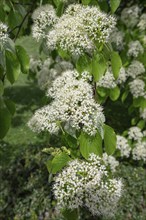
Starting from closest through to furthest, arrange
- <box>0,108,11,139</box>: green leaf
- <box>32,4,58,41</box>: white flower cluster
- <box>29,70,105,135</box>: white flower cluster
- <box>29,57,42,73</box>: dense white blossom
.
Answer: <box>29,70,105,135</box>: white flower cluster, <box>0,108,11,139</box>: green leaf, <box>32,4,58,41</box>: white flower cluster, <box>29,57,42,73</box>: dense white blossom

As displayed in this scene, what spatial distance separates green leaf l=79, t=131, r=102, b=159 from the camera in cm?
222

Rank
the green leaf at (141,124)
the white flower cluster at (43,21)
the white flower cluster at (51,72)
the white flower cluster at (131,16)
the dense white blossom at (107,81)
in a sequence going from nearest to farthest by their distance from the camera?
the white flower cluster at (43,21), the dense white blossom at (107,81), the white flower cluster at (51,72), the white flower cluster at (131,16), the green leaf at (141,124)

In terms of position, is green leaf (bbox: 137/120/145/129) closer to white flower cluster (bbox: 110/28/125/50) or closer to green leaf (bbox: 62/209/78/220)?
white flower cluster (bbox: 110/28/125/50)

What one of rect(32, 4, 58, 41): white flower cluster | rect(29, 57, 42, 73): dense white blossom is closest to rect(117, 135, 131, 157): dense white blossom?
rect(29, 57, 42, 73): dense white blossom

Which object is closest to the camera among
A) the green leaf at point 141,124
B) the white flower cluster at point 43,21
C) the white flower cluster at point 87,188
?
the white flower cluster at point 87,188

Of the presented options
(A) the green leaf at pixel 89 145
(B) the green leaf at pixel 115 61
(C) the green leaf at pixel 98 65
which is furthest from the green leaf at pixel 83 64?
(A) the green leaf at pixel 89 145

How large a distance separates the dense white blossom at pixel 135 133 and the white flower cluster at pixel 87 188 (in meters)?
3.47

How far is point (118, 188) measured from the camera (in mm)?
2211

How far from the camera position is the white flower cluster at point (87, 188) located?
2051 millimetres

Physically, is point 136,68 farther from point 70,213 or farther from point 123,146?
point 70,213

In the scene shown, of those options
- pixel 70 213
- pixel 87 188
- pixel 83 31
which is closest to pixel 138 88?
pixel 83 31

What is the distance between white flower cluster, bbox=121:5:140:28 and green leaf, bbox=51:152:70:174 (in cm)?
360

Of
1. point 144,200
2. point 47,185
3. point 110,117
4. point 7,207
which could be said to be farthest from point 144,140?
point 110,117

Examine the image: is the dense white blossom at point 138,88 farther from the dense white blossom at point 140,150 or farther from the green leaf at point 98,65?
the green leaf at point 98,65
